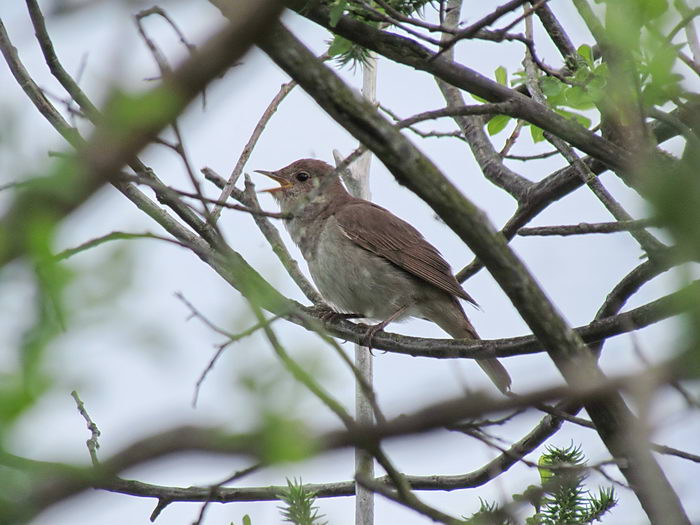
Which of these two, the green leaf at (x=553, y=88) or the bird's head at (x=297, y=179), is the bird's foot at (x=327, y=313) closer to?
the bird's head at (x=297, y=179)

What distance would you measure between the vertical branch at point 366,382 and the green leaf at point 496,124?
0.82 m

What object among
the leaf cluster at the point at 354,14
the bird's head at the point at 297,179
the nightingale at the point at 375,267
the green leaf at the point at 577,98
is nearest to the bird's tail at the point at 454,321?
the nightingale at the point at 375,267

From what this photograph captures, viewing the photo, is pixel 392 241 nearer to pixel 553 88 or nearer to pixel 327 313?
pixel 327 313

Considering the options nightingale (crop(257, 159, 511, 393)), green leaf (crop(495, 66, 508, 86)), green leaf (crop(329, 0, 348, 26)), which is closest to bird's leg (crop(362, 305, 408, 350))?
nightingale (crop(257, 159, 511, 393))

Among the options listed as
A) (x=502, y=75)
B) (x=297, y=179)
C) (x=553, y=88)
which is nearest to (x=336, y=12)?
(x=553, y=88)

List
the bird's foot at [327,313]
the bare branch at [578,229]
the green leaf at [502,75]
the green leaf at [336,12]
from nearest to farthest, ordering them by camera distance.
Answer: the green leaf at [336,12] → the bare branch at [578,229] → the green leaf at [502,75] → the bird's foot at [327,313]

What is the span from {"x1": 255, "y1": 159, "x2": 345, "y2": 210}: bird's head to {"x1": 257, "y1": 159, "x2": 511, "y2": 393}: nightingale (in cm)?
49

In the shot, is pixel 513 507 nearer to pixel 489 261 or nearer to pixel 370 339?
pixel 489 261

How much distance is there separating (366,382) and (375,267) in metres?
4.38

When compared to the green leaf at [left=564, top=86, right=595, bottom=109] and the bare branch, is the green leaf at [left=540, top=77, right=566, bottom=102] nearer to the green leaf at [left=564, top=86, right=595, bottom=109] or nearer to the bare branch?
the green leaf at [left=564, top=86, right=595, bottom=109]

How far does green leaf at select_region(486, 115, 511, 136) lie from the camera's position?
210 inches

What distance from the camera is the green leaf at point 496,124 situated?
534cm

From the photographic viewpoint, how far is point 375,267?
269 inches

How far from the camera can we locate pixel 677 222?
151cm
